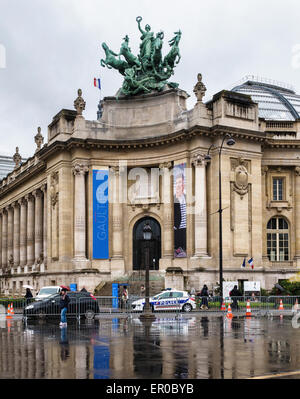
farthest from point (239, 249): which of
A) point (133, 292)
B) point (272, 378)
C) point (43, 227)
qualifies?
point (272, 378)

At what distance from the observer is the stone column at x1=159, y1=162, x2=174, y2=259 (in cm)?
5022

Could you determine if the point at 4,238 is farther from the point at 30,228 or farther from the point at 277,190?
the point at 277,190

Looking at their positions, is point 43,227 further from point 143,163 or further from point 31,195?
point 143,163

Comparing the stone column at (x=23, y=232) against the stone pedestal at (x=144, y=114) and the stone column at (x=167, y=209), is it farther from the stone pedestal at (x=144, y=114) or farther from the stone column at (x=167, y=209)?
the stone column at (x=167, y=209)

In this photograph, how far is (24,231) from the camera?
7325 cm

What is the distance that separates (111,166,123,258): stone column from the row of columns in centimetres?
1247

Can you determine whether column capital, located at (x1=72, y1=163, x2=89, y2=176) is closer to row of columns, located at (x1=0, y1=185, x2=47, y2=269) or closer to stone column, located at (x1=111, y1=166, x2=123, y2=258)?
stone column, located at (x1=111, y1=166, x2=123, y2=258)

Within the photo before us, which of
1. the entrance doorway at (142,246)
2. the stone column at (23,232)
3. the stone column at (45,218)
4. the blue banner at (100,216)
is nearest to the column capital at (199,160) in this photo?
the entrance doorway at (142,246)

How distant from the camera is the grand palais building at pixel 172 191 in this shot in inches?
1848

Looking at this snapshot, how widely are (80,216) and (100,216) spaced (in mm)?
1859

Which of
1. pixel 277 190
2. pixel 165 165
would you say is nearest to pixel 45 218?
pixel 165 165

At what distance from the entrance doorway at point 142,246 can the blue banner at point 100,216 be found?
121 inches

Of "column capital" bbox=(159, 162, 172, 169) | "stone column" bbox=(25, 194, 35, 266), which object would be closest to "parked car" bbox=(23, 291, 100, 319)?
"column capital" bbox=(159, 162, 172, 169)

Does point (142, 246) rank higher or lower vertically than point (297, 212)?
lower
